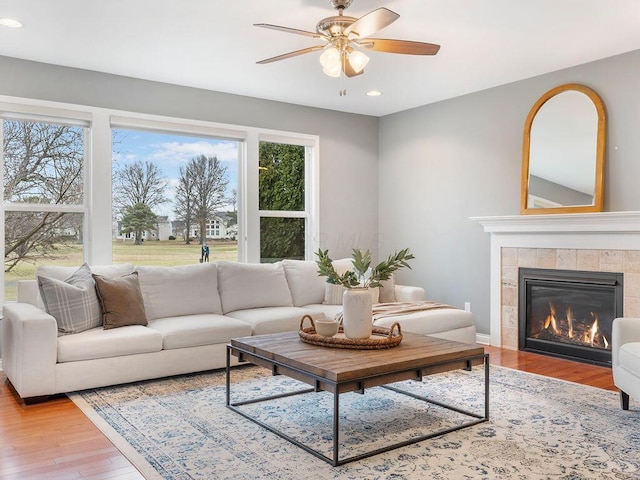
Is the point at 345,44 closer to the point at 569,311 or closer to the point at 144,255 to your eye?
the point at 144,255

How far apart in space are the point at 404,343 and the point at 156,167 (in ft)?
10.6

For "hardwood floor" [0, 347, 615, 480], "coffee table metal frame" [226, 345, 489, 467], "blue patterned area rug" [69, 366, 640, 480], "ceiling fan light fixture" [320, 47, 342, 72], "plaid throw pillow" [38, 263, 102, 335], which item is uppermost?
"ceiling fan light fixture" [320, 47, 342, 72]

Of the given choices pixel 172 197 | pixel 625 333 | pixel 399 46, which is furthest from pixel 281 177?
pixel 625 333

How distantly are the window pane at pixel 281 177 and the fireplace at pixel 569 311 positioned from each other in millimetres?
2567

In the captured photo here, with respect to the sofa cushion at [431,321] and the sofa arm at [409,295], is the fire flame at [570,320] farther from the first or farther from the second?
the sofa arm at [409,295]

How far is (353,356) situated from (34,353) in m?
2.06

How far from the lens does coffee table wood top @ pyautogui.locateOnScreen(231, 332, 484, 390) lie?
273 cm

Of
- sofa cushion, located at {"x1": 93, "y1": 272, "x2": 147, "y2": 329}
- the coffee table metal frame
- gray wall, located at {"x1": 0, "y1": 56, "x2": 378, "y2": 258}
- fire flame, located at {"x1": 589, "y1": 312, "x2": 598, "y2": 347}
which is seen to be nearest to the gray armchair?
the coffee table metal frame

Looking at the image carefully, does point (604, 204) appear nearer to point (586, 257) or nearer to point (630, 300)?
→ point (586, 257)

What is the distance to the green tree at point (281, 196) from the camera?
5.99 meters

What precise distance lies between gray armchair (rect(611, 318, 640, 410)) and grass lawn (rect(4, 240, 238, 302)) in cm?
372

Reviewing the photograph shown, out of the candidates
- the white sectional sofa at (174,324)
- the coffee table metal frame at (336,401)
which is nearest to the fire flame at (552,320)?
the white sectional sofa at (174,324)

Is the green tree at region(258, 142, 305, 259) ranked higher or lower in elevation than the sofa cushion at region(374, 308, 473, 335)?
higher

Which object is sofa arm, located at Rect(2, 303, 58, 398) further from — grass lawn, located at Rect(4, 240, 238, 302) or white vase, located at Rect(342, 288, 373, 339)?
white vase, located at Rect(342, 288, 373, 339)
